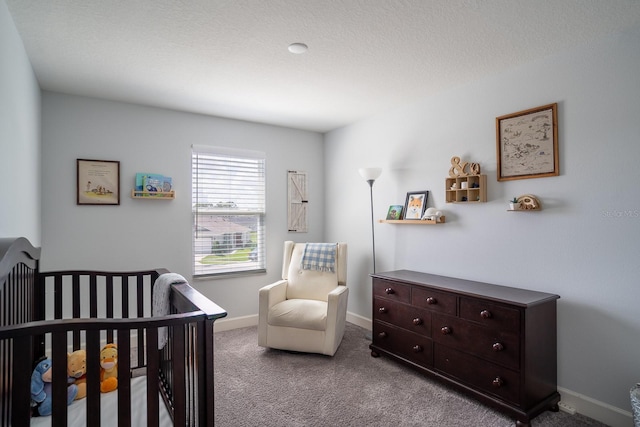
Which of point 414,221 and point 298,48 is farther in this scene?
point 414,221

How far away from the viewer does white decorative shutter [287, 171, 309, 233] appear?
4.36 meters

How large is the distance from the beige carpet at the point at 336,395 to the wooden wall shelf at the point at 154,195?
159 cm

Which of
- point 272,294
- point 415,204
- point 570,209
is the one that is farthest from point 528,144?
point 272,294

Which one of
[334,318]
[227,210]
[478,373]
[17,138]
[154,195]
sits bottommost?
[478,373]

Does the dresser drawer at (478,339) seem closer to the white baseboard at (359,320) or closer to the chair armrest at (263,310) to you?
the white baseboard at (359,320)

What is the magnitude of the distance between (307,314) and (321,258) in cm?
66

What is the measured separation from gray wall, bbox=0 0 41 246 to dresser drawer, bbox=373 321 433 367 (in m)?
2.69

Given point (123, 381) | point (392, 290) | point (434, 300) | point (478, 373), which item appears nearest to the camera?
point (123, 381)

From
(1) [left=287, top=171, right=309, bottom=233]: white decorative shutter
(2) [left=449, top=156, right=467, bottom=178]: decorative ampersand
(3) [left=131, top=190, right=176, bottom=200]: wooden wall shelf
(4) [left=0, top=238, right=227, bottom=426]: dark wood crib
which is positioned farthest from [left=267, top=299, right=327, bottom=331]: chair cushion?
(2) [left=449, top=156, right=467, bottom=178]: decorative ampersand

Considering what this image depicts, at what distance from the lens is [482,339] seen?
233cm

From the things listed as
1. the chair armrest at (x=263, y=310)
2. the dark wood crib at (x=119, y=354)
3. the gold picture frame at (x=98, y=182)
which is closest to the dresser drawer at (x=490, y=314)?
the chair armrest at (x=263, y=310)

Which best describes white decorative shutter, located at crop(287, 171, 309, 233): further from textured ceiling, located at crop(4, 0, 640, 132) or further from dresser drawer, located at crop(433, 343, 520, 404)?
dresser drawer, located at crop(433, 343, 520, 404)

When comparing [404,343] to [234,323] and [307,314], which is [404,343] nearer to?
[307,314]

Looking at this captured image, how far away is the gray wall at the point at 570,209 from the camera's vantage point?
6.91 feet
